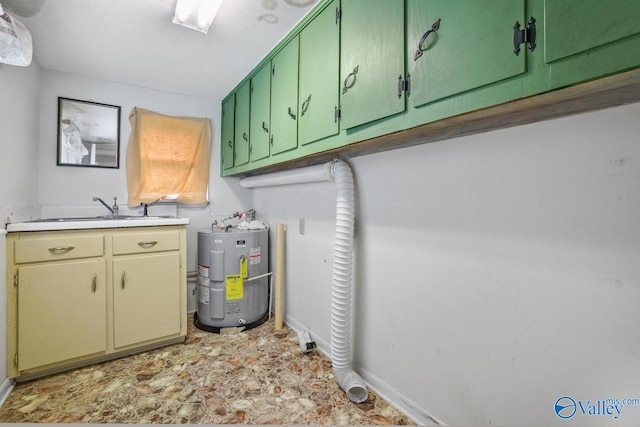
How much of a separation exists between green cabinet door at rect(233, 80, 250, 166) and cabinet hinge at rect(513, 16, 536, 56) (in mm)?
2063

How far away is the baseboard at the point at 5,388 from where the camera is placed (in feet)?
5.05

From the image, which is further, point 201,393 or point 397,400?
point 201,393

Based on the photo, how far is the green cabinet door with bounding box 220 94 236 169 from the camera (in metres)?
2.79

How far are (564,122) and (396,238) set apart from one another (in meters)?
0.85

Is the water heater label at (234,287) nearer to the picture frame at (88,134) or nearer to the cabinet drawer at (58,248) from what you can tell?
the cabinet drawer at (58,248)

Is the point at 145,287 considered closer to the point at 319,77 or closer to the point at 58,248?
the point at 58,248

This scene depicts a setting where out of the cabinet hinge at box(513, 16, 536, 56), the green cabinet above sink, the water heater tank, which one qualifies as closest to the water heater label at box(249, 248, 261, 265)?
the water heater tank

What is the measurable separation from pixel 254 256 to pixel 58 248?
1333mm

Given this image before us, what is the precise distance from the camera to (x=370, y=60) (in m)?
1.24

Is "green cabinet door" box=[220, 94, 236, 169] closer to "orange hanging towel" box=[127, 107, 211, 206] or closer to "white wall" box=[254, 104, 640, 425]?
"orange hanging towel" box=[127, 107, 211, 206]

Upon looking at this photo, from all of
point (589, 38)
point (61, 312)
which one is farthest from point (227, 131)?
point (589, 38)

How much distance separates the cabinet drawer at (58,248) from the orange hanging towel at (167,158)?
2.81 ft

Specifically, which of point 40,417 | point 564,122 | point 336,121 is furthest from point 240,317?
point 564,122

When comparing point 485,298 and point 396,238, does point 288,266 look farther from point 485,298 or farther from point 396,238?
point 485,298
